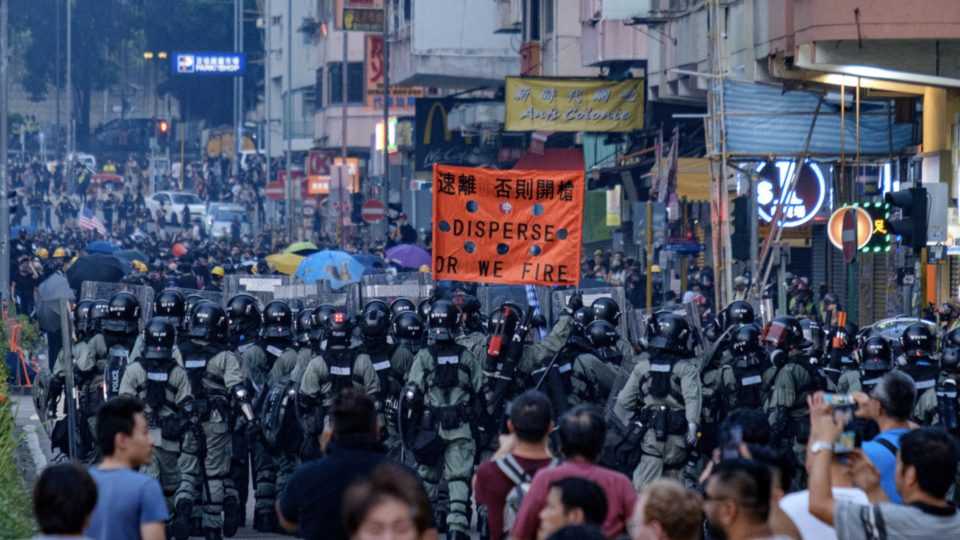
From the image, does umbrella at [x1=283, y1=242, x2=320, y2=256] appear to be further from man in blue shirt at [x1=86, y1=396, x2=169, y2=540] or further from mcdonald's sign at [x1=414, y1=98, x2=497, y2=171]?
man in blue shirt at [x1=86, y1=396, x2=169, y2=540]

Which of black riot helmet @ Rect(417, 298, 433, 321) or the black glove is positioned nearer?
black riot helmet @ Rect(417, 298, 433, 321)

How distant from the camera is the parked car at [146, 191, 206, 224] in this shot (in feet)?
239

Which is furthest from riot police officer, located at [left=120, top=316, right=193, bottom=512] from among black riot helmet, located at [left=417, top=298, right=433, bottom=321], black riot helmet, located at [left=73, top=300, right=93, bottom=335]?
black riot helmet, located at [left=417, top=298, right=433, bottom=321]

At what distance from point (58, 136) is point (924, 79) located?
85.4 m

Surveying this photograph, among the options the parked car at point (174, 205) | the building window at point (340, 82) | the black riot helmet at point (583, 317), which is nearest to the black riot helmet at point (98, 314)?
the black riot helmet at point (583, 317)

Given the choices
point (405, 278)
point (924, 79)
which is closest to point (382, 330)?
point (405, 278)

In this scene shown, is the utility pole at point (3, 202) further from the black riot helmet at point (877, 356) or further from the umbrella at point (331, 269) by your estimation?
the black riot helmet at point (877, 356)

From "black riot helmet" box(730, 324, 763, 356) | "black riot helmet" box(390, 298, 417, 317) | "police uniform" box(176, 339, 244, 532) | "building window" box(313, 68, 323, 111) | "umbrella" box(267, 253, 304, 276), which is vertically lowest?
"police uniform" box(176, 339, 244, 532)

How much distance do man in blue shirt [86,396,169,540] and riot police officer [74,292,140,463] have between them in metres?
7.15

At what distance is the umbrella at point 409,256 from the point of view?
33938 mm

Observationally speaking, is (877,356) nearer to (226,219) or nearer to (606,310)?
(606,310)

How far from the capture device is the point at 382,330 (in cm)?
1528

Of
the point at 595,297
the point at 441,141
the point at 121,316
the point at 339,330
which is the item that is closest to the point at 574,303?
the point at 595,297

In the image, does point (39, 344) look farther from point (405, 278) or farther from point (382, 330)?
point (382, 330)
